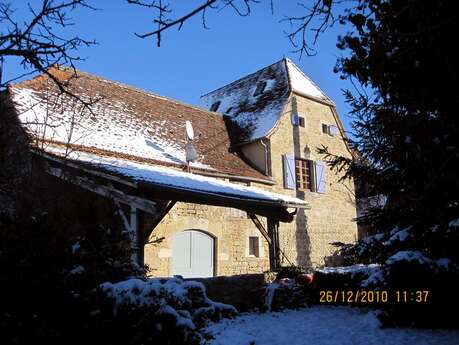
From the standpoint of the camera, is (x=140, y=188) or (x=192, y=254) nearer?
(x=140, y=188)

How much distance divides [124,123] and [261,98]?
20.2 ft

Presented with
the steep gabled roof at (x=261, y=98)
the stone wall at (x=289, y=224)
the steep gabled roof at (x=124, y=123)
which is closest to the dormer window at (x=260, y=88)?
the steep gabled roof at (x=261, y=98)

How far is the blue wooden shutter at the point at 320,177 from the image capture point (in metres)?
15.3

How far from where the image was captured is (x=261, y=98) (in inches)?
655

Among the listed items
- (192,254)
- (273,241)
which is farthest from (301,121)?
(192,254)

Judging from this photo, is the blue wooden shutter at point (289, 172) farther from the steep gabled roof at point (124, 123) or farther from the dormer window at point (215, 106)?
the dormer window at point (215, 106)

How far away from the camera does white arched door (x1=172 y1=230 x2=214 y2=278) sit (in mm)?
10641

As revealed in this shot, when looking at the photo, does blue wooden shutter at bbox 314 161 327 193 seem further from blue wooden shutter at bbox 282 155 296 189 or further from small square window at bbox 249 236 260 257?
small square window at bbox 249 236 260 257

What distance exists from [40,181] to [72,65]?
12.6 ft

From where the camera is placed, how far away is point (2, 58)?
409 centimetres

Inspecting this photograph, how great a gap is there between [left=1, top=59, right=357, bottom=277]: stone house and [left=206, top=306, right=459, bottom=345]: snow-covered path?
7.60 feet

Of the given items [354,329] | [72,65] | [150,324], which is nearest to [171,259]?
[354,329]

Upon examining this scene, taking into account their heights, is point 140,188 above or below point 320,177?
below
